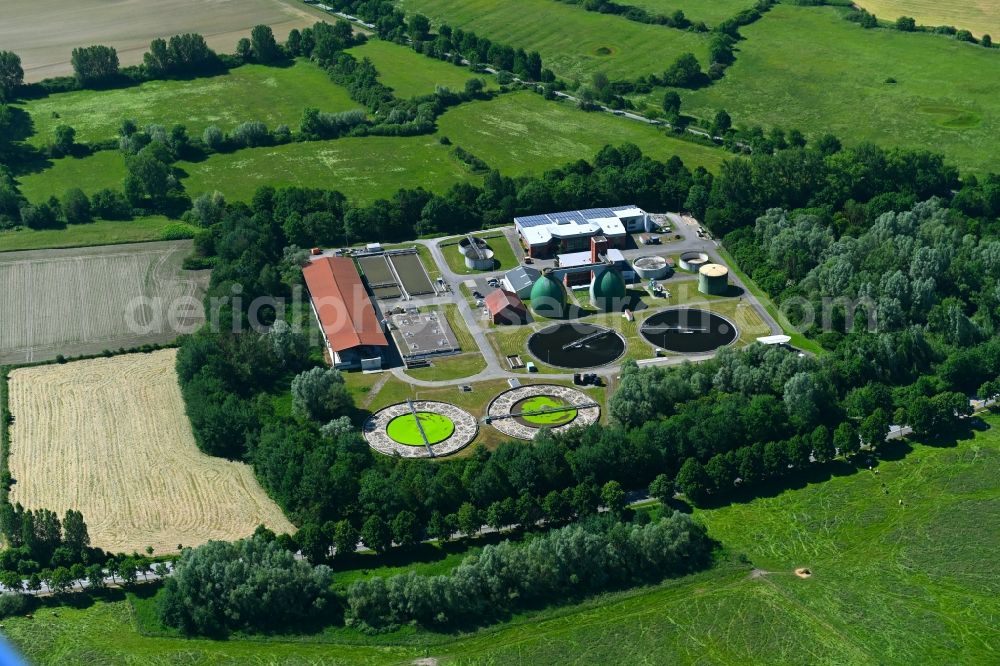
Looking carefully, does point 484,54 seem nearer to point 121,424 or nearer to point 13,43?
point 13,43

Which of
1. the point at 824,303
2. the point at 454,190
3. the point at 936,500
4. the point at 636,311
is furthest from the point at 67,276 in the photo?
the point at 936,500

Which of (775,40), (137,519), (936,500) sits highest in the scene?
(775,40)

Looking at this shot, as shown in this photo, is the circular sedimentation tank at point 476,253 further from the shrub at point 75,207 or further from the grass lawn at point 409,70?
the grass lawn at point 409,70

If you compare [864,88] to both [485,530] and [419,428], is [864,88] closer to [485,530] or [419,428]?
[419,428]

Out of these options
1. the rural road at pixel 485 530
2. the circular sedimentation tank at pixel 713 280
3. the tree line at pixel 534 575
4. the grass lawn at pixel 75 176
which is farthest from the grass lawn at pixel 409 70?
the tree line at pixel 534 575

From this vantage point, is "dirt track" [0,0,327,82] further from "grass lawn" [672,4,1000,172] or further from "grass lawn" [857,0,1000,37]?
"grass lawn" [857,0,1000,37]
